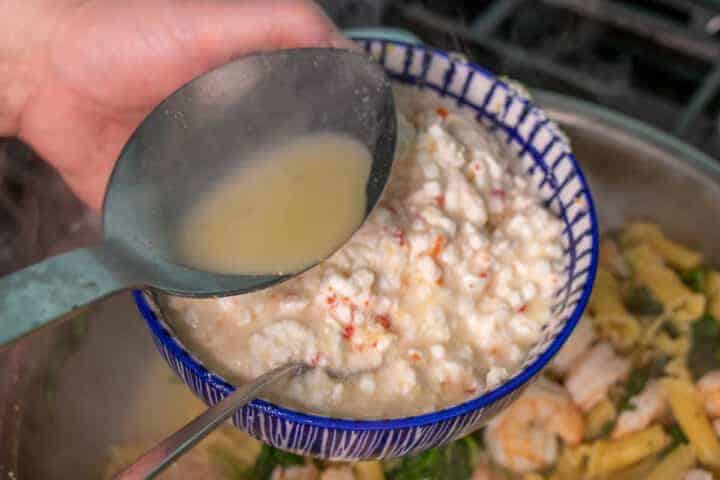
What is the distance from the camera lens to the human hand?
3.92ft

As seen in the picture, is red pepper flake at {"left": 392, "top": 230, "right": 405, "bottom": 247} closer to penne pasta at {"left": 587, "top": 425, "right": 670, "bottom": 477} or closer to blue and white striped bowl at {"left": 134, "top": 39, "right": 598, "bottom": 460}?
blue and white striped bowl at {"left": 134, "top": 39, "right": 598, "bottom": 460}

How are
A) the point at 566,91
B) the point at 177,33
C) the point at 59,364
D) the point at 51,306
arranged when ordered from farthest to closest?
the point at 566,91 → the point at 59,364 → the point at 177,33 → the point at 51,306

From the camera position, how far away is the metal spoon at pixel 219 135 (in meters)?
0.94

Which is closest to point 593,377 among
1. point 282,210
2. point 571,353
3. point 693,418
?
point 571,353

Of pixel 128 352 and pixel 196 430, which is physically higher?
pixel 196 430

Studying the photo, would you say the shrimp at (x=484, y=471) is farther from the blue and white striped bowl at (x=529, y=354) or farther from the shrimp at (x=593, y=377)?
the blue and white striped bowl at (x=529, y=354)

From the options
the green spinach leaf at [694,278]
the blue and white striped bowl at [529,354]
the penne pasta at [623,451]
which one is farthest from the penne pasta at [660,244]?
the blue and white striped bowl at [529,354]

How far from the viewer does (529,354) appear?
3.35ft

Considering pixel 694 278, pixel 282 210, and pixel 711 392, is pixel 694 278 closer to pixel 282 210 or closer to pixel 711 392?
pixel 711 392

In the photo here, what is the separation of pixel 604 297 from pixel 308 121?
2.42 feet

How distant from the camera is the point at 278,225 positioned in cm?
103

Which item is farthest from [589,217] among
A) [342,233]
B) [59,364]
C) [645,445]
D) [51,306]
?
[59,364]

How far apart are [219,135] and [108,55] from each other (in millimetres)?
337

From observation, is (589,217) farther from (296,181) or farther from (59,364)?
(59,364)
